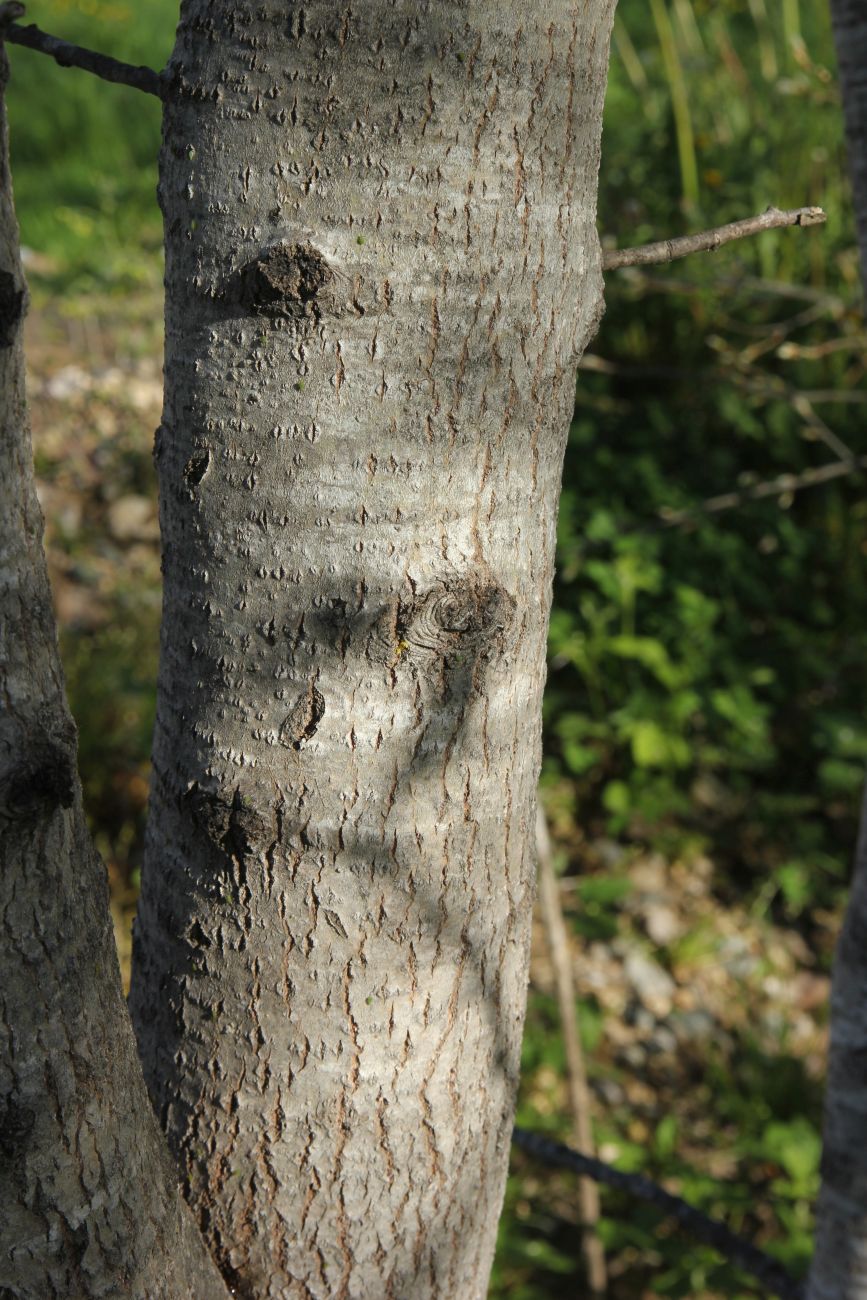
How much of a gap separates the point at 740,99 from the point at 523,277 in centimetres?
456

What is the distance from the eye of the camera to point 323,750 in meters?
0.93

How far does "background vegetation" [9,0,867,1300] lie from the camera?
111 inches

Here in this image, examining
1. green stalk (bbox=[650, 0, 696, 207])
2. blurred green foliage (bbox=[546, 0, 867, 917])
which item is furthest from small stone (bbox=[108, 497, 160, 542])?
green stalk (bbox=[650, 0, 696, 207])

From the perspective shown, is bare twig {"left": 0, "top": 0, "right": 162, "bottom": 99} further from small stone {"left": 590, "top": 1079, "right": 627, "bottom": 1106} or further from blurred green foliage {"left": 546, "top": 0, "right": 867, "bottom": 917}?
small stone {"left": 590, "top": 1079, "right": 627, "bottom": 1106}

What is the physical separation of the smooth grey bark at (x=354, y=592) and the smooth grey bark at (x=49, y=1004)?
0.41 ft

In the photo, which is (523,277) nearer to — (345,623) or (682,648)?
(345,623)

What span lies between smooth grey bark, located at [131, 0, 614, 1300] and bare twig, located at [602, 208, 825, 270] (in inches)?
3.2

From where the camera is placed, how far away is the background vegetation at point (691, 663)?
2820mm

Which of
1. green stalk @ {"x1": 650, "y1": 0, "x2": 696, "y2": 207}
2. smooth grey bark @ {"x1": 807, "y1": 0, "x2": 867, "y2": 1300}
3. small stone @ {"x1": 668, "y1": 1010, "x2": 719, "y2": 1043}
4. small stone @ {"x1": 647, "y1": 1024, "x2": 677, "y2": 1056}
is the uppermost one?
green stalk @ {"x1": 650, "y1": 0, "x2": 696, "y2": 207}

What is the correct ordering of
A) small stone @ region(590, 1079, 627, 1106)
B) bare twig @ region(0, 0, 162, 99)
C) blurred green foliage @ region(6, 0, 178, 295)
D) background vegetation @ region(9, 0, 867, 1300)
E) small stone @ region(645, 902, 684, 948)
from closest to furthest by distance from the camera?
1. bare twig @ region(0, 0, 162, 99)
2. background vegetation @ region(9, 0, 867, 1300)
3. small stone @ region(590, 1079, 627, 1106)
4. small stone @ region(645, 902, 684, 948)
5. blurred green foliage @ region(6, 0, 178, 295)

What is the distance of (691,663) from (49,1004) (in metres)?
2.94

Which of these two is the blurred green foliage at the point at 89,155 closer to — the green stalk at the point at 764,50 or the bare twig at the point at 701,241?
the green stalk at the point at 764,50

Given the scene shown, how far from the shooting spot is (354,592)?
89cm

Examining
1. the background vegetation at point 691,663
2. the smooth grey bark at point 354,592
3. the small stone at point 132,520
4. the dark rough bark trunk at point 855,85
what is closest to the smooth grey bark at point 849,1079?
the dark rough bark trunk at point 855,85
